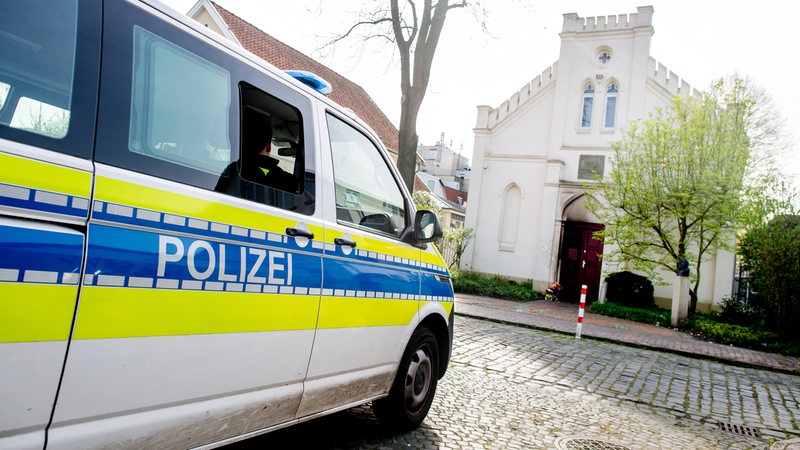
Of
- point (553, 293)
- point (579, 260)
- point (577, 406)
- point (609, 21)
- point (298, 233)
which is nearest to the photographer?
point (298, 233)

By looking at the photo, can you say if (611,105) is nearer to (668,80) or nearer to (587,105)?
(587,105)

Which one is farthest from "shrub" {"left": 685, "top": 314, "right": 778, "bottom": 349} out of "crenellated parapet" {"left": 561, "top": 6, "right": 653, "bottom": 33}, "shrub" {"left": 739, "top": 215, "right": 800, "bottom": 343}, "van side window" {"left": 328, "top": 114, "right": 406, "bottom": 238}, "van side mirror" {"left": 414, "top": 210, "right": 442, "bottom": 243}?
"crenellated parapet" {"left": 561, "top": 6, "right": 653, "bottom": 33}

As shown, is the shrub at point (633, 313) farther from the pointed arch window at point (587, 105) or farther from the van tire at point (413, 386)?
the van tire at point (413, 386)

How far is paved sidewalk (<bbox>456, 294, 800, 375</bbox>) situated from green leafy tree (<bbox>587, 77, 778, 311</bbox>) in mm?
2830

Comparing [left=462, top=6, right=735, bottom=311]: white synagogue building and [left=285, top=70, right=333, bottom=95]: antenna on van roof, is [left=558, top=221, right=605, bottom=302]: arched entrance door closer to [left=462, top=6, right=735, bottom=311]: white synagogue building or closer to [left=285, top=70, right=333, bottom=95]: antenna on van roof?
[left=462, top=6, right=735, bottom=311]: white synagogue building

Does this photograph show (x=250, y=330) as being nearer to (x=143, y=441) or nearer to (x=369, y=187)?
(x=143, y=441)

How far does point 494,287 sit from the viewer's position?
59.7ft

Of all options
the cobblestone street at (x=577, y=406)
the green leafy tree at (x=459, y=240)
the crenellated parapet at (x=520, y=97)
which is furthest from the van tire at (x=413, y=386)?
Answer: the crenellated parapet at (x=520, y=97)

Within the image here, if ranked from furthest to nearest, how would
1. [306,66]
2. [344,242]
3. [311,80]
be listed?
[306,66] < [311,80] < [344,242]

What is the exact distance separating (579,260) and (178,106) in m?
19.6

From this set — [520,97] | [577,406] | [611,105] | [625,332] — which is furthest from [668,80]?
[577,406]

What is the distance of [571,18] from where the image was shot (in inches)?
805

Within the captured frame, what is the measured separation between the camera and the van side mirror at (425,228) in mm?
3736

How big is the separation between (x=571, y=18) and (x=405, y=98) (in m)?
11.0
